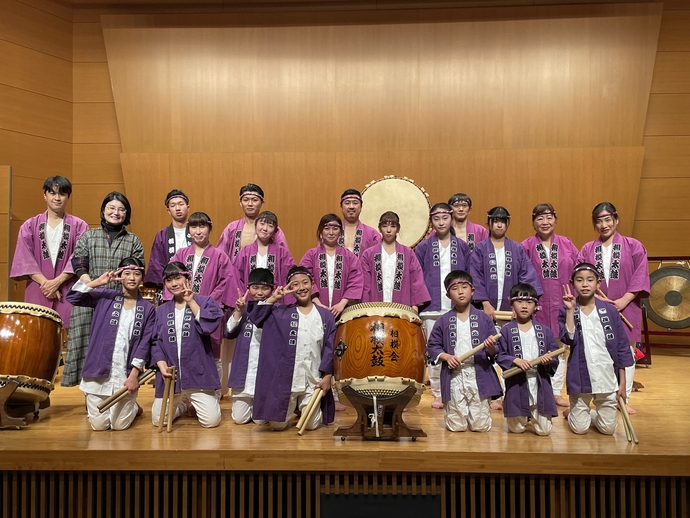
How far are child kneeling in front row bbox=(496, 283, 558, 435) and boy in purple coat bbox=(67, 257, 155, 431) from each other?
80.3 inches

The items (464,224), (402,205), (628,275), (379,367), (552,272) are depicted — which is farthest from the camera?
(402,205)

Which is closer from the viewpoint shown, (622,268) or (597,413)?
(597,413)

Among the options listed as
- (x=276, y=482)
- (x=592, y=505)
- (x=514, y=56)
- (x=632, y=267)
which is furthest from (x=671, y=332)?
(x=276, y=482)

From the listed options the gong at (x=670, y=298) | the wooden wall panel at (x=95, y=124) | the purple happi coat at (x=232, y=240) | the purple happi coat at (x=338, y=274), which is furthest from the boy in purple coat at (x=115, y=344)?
the gong at (x=670, y=298)

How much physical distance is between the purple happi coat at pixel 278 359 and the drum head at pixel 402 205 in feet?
7.16

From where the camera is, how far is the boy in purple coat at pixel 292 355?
375 cm

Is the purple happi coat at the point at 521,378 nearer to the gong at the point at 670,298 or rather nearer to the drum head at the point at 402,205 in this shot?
the drum head at the point at 402,205

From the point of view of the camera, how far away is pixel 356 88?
273 inches

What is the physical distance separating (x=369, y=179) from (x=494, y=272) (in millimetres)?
2455

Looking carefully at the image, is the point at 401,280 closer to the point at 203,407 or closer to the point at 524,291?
the point at 524,291

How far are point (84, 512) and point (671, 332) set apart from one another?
5.39 meters

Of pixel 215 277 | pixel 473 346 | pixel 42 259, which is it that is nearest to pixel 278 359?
pixel 215 277

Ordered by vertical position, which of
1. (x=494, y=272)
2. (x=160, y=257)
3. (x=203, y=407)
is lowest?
(x=203, y=407)

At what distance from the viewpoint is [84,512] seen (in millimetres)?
3400
